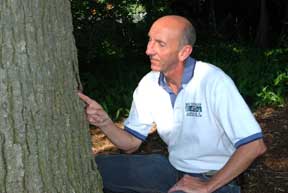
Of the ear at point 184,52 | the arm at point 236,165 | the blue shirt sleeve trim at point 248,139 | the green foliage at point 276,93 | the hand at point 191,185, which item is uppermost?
the ear at point 184,52

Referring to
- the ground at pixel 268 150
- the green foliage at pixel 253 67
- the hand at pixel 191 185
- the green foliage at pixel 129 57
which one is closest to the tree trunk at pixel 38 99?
the hand at pixel 191 185

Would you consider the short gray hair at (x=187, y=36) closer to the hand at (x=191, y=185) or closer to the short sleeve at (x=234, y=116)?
the short sleeve at (x=234, y=116)

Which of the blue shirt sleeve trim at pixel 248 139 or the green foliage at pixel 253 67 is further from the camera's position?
the green foliage at pixel 253 67

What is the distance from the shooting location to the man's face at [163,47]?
2859 millimetres

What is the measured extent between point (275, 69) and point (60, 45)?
714 centimetres

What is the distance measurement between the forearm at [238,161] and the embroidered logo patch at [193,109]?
0.29m

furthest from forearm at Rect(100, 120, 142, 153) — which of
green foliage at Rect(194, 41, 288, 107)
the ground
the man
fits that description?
green foliage at Rect(194, 41, 288, 107)

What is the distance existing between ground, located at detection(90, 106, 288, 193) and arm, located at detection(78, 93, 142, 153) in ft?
3.58

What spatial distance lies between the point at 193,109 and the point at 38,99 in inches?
39.3

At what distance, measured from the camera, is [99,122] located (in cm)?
291

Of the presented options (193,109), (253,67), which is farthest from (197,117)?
(253,67)

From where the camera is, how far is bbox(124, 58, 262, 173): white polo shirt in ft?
A: 8.69

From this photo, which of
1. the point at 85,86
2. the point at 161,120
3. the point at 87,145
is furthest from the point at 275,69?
the point at 87,145

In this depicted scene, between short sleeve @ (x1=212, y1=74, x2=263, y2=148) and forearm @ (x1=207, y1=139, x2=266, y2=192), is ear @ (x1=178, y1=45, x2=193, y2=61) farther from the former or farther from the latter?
forearm @ (x1=207, y1=139, x2=266, y2=192)
